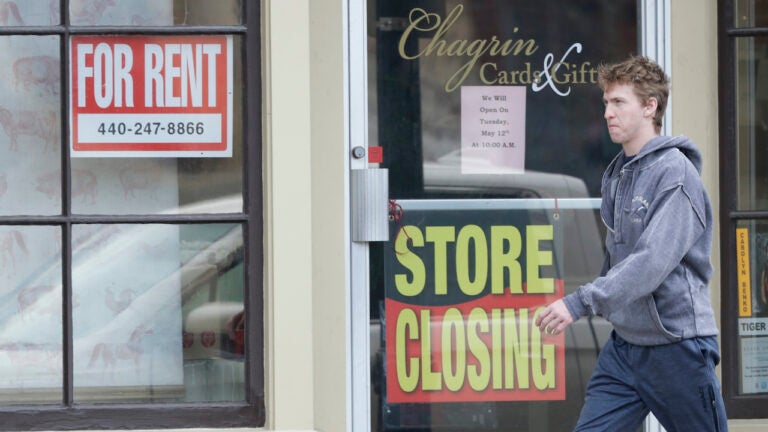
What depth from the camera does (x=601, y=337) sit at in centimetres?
568

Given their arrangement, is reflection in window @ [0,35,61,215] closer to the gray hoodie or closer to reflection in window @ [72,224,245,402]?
reflection in window @ [72,224,245,402]

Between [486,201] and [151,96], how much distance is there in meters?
1.43

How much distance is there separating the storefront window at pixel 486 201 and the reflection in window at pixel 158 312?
0.61 meters

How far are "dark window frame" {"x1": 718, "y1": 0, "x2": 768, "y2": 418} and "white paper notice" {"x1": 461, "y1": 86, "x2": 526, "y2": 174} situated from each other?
82 centimetres

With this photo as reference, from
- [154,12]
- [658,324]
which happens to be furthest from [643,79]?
[154,12]

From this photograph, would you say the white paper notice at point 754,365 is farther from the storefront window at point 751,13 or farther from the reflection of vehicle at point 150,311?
the reflection of vehicle at point 150,311

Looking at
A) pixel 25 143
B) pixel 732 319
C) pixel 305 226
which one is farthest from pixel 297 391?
pixel 732 319

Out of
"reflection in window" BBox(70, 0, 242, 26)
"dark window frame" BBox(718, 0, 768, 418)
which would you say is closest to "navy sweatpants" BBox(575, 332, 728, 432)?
"dark window frame" BBox(718, 0, 768, 418)

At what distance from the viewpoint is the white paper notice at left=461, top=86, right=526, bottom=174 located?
5.63 metres

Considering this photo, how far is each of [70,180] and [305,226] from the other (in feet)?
3.15

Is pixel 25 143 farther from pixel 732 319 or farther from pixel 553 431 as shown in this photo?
pixel 732 319

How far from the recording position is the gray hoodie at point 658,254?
4.05 metres

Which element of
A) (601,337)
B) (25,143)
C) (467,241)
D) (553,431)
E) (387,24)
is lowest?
(553,431)

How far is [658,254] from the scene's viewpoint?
4.03m
